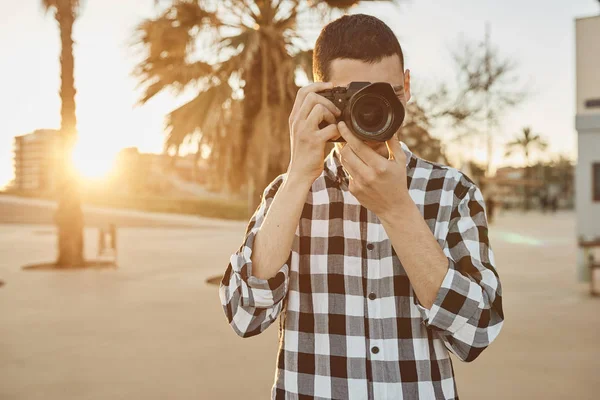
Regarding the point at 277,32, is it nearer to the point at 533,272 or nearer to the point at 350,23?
the point at 533,272

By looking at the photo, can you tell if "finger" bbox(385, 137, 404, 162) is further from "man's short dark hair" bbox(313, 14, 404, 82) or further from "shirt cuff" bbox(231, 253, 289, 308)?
"shirt cuff" bbox(231, 253, 289, 308)

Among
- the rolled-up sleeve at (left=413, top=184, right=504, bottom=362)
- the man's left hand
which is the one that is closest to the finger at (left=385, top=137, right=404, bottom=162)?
the man's left hand

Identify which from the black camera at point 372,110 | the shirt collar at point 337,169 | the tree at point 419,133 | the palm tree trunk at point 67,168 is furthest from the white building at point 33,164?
the black camera at point 372,110

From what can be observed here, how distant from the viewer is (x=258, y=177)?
32.7ft

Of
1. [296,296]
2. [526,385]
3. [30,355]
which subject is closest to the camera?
[296,296]

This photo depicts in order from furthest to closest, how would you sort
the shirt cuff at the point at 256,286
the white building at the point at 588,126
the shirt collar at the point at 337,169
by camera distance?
the white building at the point at 588,126 → the shirt collar at the point at 337,169 → the shirt cuff at the point at 256,286

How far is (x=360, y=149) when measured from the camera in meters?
1.24

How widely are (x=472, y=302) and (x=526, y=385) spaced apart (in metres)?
4.00

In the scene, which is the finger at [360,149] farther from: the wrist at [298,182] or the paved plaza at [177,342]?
the paved plaza at [177,342]

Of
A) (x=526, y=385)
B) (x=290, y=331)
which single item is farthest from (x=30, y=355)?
(x=290, y=331)

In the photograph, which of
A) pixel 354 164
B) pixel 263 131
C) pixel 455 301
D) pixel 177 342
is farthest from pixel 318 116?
pixel 263 131

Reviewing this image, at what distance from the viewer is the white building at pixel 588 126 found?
11.8m

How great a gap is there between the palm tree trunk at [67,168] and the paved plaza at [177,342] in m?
0.96

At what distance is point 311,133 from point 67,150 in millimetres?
12073
